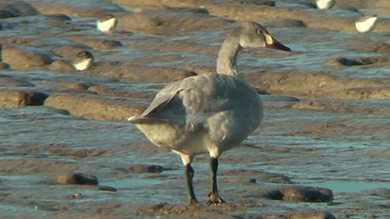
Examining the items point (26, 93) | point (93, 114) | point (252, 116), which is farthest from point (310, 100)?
point (252, 116)

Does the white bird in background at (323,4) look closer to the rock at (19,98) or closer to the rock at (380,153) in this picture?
the rock at (19,98)

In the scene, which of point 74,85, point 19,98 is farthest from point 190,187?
point 74,85

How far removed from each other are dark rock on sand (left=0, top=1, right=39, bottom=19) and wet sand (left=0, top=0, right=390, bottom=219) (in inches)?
17.9

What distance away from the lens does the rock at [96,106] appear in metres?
9.69

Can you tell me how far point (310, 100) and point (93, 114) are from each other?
2496 millimetres

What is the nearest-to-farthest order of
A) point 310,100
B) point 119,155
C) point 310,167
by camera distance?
point 310,167, point 119,155, point 310,100

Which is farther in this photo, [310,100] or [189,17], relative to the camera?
[189,17]

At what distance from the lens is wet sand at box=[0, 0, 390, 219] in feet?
20.3

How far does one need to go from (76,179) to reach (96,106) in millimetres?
3346

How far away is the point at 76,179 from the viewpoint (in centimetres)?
667

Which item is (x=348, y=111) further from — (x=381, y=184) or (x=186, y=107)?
(x=186, y=107)

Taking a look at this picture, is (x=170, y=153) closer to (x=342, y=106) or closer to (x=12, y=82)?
(x=342, y=106)

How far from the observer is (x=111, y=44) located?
1508 centimetres

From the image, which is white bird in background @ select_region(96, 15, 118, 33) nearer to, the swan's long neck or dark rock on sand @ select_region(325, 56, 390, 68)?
dark rock on sand @ select_region(325, 56, 390, 68)
